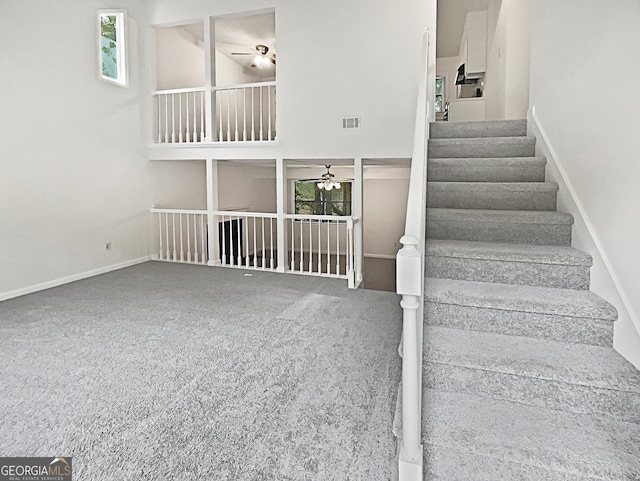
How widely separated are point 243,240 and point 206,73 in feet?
13.3

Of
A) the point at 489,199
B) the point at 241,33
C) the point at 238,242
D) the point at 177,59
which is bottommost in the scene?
the point at 238,242

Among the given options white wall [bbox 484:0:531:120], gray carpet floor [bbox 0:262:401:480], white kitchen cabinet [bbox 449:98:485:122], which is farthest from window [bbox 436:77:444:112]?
gray carpet floor [bbox 0:262:401:480]

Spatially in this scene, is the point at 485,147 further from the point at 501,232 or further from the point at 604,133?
the point at 604,133

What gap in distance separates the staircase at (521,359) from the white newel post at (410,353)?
0.11 m

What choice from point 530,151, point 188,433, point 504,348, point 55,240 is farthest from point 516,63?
point 55,240

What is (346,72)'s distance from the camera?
5195 millimetres

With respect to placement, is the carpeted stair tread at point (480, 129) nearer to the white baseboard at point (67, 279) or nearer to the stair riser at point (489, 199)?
the stair riser at point (489, 199)

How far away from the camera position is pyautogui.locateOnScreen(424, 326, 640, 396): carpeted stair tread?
5.23 ft

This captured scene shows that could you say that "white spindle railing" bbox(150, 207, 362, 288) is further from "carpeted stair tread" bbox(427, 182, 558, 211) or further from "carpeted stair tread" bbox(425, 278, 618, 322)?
"carpeted stair tread" bbox(425, 278, 618, 322)

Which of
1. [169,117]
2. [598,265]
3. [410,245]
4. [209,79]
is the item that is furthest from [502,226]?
[169,117]

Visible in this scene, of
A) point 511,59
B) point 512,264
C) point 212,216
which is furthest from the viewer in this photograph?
point 212,216

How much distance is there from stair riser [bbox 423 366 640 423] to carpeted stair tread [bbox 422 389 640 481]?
0.03 meters

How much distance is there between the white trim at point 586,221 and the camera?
1.75 meters

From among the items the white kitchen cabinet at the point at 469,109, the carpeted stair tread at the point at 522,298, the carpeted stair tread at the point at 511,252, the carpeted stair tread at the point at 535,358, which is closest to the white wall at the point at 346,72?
the carpeted stair tread at the point at 511,252
